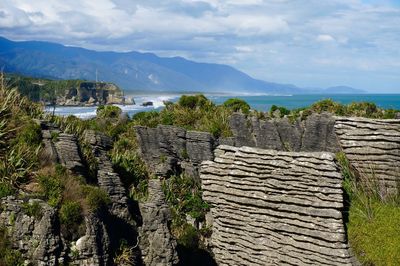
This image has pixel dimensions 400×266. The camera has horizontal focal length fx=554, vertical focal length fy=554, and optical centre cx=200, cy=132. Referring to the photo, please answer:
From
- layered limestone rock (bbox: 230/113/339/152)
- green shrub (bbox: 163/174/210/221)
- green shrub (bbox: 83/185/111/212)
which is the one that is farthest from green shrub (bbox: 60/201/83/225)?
layered limestone rock (bbox: 230/113/339/152)

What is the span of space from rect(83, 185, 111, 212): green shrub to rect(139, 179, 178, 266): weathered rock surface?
Result: 1605mm

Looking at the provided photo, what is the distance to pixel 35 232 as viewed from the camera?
37.8ft

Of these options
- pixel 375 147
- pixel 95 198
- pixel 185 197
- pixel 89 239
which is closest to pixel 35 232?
pixel 89 239

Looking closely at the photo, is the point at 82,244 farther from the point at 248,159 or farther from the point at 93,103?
the point at 93,103

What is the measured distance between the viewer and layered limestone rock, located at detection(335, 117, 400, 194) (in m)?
12.3

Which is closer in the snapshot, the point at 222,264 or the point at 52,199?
the point at 52,199

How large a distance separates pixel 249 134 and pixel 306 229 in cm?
1806

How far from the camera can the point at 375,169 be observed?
1252 centimetres

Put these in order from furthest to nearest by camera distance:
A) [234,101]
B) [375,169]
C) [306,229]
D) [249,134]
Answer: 1. [234,101]
2. [249,134]
3. [375,169]
4. [306,229]

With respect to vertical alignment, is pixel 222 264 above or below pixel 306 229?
below

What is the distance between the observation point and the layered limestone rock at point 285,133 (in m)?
26.8

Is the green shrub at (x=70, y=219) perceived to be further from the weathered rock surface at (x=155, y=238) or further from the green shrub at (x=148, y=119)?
the green shrub at (x=148, y=119)

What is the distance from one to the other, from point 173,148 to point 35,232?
1625 centimetres

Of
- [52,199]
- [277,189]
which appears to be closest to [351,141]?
[277,189]
